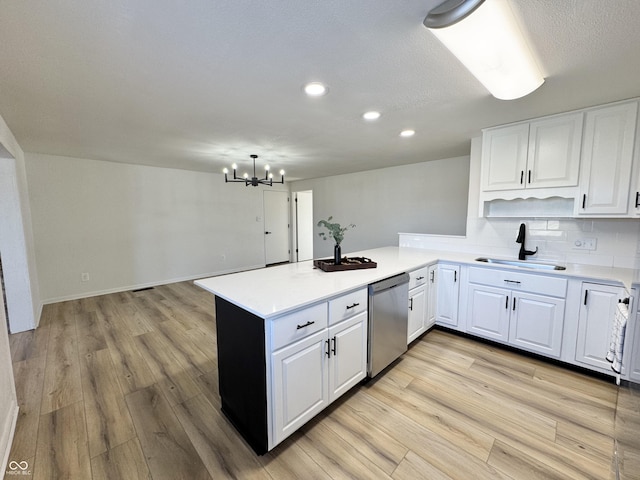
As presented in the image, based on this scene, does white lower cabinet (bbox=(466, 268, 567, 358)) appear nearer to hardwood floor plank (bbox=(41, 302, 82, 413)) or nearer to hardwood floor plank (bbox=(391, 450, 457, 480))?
hardwood floor plank (bbox=(391, 450, 457, 480))

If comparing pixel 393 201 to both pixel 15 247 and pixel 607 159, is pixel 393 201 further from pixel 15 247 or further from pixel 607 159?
pixel 15 247

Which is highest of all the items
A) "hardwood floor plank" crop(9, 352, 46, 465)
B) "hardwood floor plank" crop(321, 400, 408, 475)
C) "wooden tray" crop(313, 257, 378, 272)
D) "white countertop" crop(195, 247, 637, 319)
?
"wooden tray" crop(313, 257, 378, 272)

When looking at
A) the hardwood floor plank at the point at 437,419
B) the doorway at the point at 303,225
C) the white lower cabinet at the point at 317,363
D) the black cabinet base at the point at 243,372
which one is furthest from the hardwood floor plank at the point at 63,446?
the doorway at the point at 303,225

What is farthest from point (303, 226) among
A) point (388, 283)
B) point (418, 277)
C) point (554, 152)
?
point (554, 152)

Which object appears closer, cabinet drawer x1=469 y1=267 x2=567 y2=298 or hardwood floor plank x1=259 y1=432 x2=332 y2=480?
hardwood floor plank x1=259 y1=432 x2=332 y2=480

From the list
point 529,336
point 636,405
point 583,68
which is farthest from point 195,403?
point 583,68

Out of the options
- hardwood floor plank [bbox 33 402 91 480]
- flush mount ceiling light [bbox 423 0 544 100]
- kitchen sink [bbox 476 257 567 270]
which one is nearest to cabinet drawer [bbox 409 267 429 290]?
kitchen sink [bbox 476 257 567 270]

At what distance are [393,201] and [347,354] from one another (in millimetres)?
3623

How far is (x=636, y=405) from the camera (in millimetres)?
914

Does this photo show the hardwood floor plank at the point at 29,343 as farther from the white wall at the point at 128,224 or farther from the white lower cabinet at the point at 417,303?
the white lower cabinet at the point at 417,303

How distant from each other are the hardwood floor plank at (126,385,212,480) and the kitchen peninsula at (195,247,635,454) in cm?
29

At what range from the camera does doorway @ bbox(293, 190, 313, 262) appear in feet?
23.6

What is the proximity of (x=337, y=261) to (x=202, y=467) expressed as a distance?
5.30ft

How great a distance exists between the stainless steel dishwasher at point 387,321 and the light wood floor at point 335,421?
0.18 meters
